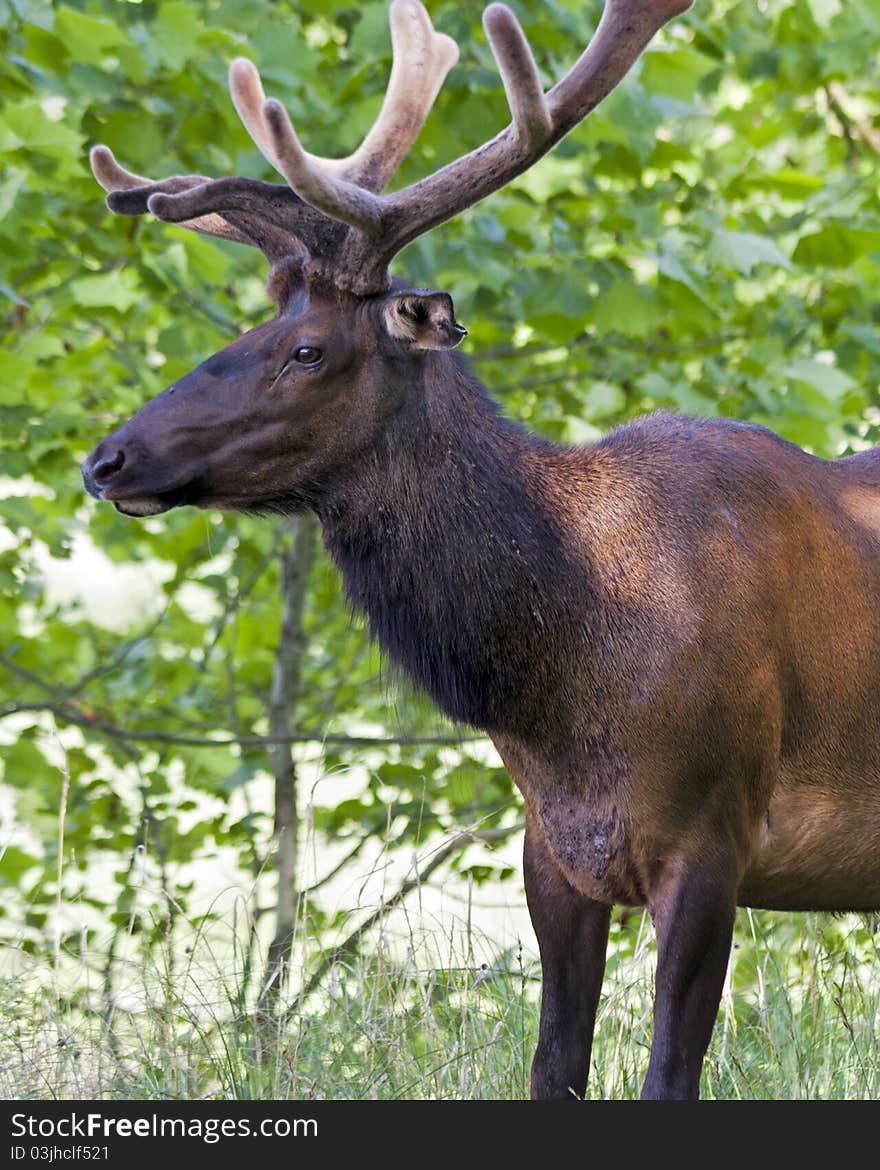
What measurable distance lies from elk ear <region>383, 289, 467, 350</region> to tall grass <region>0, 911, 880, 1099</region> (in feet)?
4.97

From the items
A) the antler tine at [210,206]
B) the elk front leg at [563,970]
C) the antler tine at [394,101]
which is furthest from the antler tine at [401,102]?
the elk front leg at [563,970]

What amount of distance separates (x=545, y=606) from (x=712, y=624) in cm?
37

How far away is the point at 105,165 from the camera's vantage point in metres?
4.32

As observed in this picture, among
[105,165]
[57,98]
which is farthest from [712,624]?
[57,98]

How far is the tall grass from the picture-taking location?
12.8 feet

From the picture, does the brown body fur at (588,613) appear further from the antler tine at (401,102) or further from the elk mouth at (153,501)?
the antler tine at (401,102)

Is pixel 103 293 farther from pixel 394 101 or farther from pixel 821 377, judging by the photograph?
pixel 821 377

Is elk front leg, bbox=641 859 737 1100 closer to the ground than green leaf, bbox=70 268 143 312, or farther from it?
closer to the ground

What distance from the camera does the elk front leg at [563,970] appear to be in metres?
3.77

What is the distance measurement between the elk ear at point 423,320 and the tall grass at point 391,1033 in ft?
4.97

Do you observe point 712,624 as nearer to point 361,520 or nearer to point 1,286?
point 361,520

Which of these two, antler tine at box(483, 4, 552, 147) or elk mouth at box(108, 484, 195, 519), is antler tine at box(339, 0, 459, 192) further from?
elk mouth at box(108, 484, 195, 519)

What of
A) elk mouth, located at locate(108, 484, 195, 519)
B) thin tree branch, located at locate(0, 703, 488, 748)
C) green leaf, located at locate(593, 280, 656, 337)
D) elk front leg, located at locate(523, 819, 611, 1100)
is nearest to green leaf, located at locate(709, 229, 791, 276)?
green leaf, located at locate(593, 280, 656, 337)

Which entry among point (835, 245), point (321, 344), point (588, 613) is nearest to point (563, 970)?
point (588, 613)
